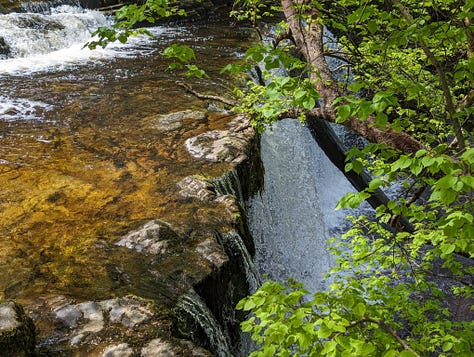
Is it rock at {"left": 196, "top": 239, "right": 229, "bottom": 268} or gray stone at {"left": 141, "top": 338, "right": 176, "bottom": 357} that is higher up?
rock at {"left": 196, "top": 239, "right": 229, "bottom": 268}

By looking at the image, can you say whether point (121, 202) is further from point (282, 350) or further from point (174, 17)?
point (174, 17)

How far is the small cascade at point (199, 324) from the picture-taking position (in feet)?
10.5

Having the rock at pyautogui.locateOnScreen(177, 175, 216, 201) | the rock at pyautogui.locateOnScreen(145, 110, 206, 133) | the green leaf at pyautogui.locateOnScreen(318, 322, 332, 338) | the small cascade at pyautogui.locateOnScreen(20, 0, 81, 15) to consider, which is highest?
the small cascade at pyautogui.locateOnScreen(20, 0, 81, 15)


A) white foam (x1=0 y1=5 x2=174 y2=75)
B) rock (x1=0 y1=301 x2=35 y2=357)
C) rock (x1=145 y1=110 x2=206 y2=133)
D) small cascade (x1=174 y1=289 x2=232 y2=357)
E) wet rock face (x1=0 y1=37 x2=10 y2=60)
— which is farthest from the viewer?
wet rock face (x1=0 y1=37 x2=10 y2=60)

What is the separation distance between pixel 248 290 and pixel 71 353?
1.93 m

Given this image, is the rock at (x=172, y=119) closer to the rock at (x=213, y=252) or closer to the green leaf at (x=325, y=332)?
the rock at (x=213, y=252)

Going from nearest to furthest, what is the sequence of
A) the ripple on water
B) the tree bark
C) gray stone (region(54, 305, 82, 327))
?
gray stone (region(54, 305, 82, 327)) < the tree bark < the ripple on water

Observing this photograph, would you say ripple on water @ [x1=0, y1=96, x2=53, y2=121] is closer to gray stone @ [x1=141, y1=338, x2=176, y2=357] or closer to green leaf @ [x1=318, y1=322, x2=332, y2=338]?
gray stone @ [x1=141, y1=338, x2=176, y2=357]

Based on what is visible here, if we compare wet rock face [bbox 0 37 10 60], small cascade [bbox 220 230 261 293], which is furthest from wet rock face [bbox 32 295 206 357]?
wet rock face [bbox 0 37 10 60]

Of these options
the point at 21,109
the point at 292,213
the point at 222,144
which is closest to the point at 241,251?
the point at 222,144

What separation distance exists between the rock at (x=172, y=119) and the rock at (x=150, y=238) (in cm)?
248

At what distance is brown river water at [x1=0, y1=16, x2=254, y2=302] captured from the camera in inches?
140

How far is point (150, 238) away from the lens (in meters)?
3.89

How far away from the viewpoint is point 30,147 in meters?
5.70
